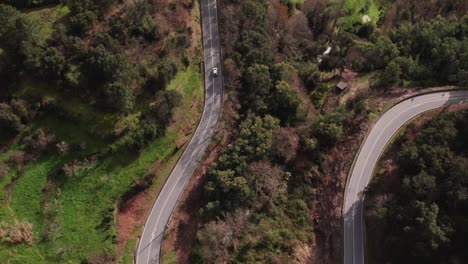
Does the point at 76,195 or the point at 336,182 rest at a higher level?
the point at 336,182

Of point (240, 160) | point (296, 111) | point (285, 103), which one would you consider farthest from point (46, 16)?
point (296, 111)

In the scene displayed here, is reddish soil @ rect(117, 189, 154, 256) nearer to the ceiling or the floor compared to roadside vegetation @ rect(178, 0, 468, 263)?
nearer to the floor

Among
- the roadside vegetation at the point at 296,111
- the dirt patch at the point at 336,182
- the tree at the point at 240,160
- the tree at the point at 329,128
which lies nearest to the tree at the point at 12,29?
the roadside vegetation at the point at 296,111

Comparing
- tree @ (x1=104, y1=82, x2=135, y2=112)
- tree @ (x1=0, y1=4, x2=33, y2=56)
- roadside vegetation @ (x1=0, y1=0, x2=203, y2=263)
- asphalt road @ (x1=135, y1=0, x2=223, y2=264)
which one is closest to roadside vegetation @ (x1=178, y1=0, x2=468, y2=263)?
asphalt road @ (x1=135, y1=0, x2=223, y2=264)

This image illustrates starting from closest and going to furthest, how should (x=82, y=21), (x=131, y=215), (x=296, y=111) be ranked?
1. (x=131, y=215)
2. (x=82, y=21)
3. (x=296, y=111)

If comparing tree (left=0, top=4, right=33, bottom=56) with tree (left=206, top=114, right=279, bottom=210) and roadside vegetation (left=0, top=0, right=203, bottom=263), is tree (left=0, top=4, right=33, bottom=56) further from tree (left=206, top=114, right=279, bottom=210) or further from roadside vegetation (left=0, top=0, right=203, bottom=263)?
tree (left=206, top=114, right=279, bottom=210)

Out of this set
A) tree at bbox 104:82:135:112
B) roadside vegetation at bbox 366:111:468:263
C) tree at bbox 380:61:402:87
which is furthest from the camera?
tree at bbox 380:61:402:87

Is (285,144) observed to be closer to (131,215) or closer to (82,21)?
(131,215)

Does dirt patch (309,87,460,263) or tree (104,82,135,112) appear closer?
tree (104,82,135,112)
